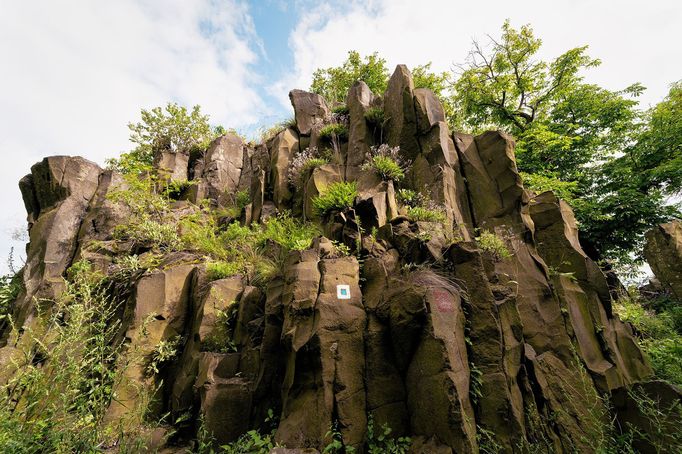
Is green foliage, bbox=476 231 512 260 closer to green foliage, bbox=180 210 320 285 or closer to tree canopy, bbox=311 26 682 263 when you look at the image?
green foliage, bbox=180 210 320 285

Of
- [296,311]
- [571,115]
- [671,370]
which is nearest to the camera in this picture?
[296,311]

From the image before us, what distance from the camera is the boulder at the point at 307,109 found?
39.1ft

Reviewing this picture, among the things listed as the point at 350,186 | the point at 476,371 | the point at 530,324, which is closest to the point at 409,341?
the point at 476,371

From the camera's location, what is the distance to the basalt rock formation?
4.07 m

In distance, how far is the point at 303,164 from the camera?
32.9 ft

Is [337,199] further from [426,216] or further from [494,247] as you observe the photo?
[494,247]

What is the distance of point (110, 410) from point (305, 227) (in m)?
5.23

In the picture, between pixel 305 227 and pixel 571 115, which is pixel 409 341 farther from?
pixel 571 115

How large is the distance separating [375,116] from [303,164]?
8.91ft

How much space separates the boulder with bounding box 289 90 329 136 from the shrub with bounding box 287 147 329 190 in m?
1.52

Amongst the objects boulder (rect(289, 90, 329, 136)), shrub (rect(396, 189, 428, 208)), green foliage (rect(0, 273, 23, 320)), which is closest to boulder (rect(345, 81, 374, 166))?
boulder (rect(289, 90, 329, 136))

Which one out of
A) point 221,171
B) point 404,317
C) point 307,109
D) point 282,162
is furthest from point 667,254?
point 221,171

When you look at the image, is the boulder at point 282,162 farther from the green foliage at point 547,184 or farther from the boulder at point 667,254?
the boulder at point 667,254

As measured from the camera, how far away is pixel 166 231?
8.30 metres
